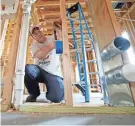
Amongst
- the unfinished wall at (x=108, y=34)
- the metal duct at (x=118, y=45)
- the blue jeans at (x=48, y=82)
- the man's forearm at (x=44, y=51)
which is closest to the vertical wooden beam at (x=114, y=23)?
the unfinished wall at (x=108, y=34)

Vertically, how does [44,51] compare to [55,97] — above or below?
above

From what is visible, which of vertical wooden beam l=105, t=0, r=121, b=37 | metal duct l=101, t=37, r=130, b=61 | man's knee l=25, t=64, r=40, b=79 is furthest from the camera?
man's knee l=25, t=64, r=40, b=79

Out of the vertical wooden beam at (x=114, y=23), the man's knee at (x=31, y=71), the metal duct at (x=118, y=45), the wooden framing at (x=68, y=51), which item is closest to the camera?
the wooden framing at (x=68, y=51)

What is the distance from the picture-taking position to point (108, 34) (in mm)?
1720

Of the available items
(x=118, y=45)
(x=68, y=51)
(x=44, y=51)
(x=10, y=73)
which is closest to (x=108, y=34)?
(x=118, y=45)

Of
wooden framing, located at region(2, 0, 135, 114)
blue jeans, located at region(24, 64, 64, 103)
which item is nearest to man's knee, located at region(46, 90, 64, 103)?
blue jeans, located at region(24, 64, 64, 103)

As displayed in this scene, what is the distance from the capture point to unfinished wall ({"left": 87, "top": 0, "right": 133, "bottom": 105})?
1.46 meters

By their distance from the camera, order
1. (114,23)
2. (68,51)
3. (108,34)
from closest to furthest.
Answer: (68,51), (114,23), (108,34)

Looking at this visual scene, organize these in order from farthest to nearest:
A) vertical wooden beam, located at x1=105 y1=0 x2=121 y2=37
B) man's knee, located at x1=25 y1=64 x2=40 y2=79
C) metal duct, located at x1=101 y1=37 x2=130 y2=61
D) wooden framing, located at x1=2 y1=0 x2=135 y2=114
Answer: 1. man's knee, located at x1=25 y1=64 x2=40 y2=79
2. vertical wooden beam, located at x1=105 y1=0 x2=121 y2=37
3. metal duct, located at x1=101 y1=37 x2=130 y2=61
4. wooden framing, located at x1=2 y1=0 x2=135 y2=114

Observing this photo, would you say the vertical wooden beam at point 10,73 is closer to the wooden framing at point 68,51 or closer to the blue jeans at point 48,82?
the wooden framing at point 68,51

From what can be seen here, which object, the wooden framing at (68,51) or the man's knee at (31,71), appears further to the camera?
the man's knee at (31,71)

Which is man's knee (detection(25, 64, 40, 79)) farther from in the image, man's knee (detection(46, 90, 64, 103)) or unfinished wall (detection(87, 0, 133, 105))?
unfinished wall (detection(87, 0, 133, 105))

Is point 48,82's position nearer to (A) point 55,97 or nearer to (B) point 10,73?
(A) point 55,97

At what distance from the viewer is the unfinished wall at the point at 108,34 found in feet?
4.80
